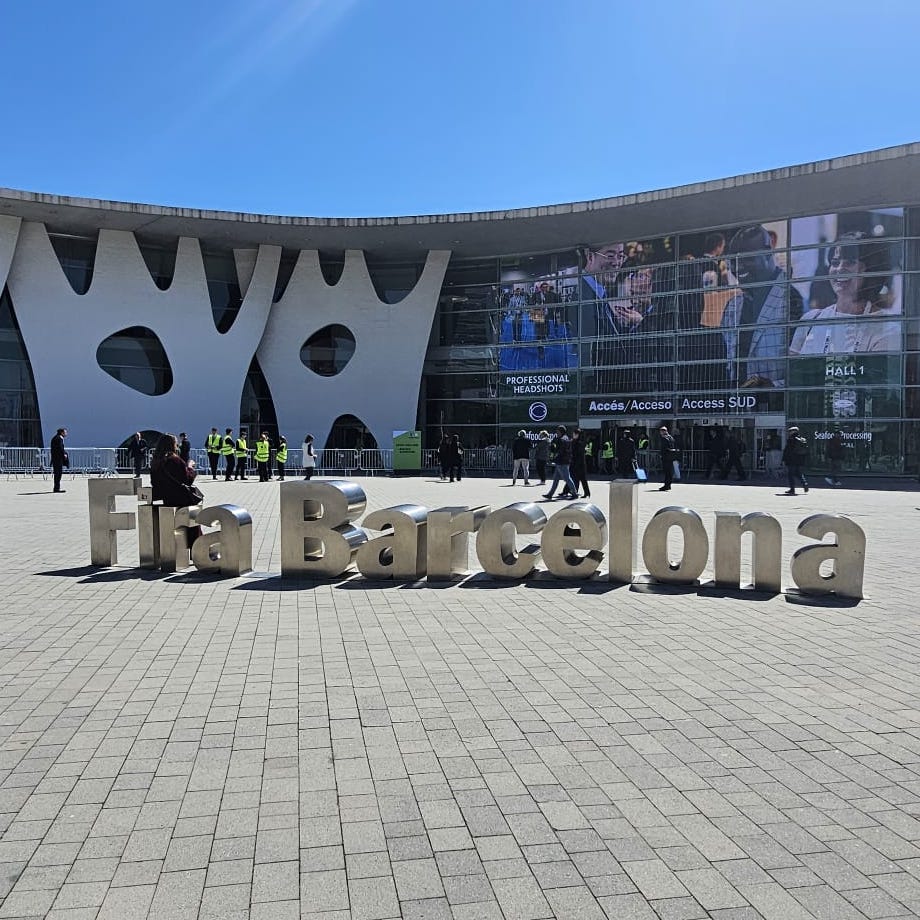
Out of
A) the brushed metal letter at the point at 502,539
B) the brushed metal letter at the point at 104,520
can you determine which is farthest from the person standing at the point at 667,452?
the brushed metal letter at the point at 104,520

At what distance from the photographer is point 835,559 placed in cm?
762

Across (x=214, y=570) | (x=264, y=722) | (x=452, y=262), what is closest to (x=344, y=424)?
(x=452, y=262)

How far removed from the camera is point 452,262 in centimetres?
3628

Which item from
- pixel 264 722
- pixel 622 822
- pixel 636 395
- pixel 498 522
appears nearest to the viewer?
pixel 622 822

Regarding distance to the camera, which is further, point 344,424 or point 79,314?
point 344,424

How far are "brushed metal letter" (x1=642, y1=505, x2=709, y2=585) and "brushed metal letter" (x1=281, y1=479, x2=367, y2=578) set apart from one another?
3.11 metres

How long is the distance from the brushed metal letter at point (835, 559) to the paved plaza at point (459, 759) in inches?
15.5

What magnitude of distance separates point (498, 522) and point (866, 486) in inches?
759

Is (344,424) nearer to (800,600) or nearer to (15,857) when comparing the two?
(800,600)

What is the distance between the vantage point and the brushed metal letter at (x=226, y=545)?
8711 millimetres

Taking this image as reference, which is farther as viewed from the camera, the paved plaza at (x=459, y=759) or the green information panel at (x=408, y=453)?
the green information panel at (x=408, y=453)

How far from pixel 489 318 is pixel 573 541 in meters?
28.0

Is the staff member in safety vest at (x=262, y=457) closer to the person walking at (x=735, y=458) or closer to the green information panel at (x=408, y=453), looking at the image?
the green information panel at (x=408, y=453)

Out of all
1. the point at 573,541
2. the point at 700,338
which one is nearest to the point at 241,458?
the point at 700,338
